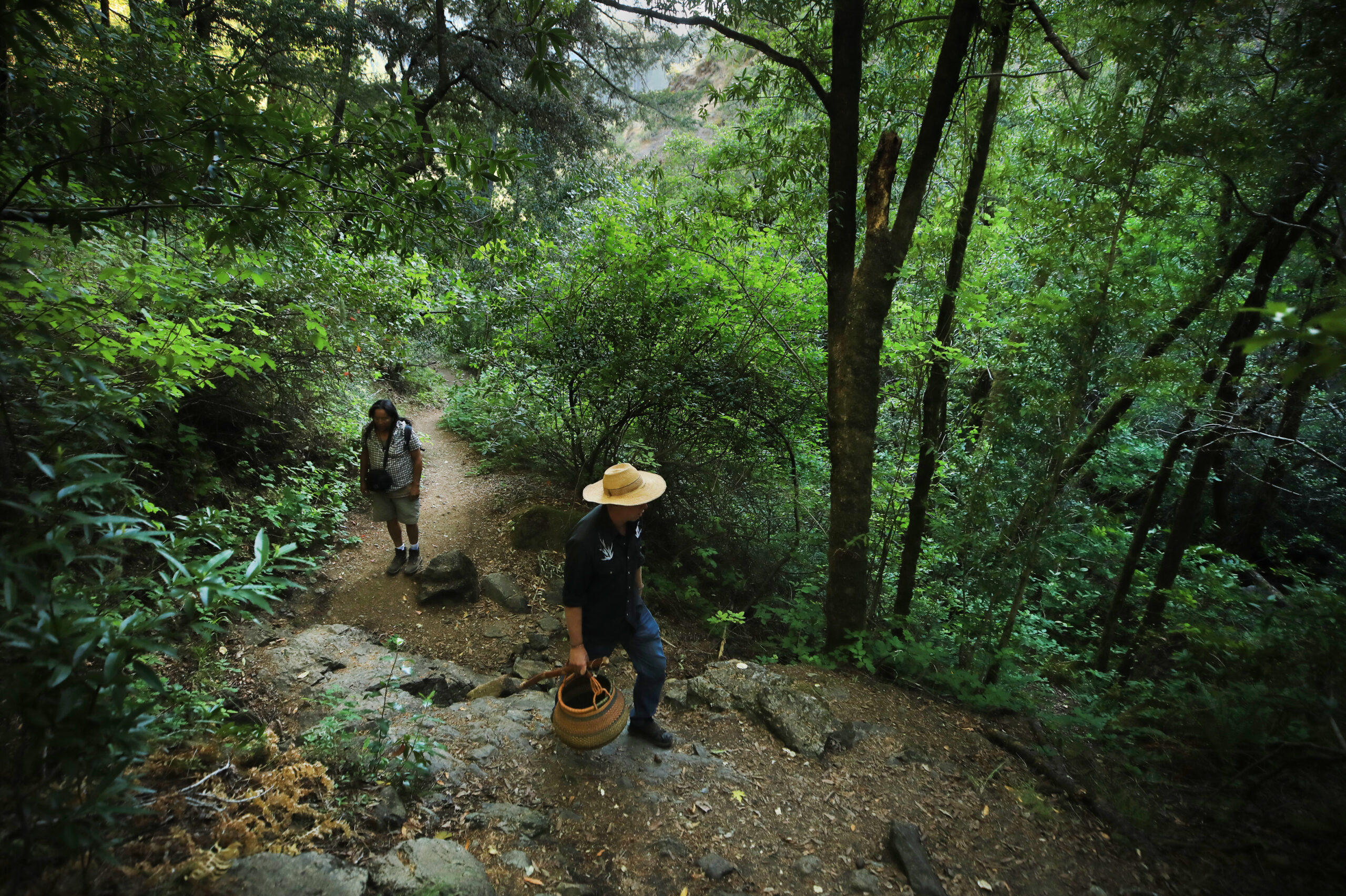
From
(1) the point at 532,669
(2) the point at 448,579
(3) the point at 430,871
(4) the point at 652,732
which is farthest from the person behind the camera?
(2) the point at 448,579

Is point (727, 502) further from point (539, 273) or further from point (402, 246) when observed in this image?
point (402, 246)

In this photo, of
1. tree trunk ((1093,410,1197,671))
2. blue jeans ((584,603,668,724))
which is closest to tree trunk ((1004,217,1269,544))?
tree trunk ((1093,410,1197,671))

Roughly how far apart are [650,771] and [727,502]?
13.0 ft

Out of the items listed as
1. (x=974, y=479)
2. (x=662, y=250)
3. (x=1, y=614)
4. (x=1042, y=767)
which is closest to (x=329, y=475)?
(x=662, y=250)

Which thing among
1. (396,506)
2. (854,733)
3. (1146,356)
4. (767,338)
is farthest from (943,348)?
(396,506)

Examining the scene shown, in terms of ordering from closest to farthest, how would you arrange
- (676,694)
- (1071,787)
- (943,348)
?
(1071,787), (676,694), (943,348)

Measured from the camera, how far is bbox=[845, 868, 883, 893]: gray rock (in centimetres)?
276

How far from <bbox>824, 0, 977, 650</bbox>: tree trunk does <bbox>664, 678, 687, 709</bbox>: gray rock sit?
1.54m

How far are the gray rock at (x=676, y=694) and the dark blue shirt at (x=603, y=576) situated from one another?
1.13 m

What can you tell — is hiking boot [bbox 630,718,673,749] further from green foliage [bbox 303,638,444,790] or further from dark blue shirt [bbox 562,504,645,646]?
green foliage [bbox 303,638,444,790]

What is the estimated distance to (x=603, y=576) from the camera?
11.0 feet

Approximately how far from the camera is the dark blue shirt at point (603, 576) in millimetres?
3219

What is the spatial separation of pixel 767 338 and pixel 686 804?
458cm

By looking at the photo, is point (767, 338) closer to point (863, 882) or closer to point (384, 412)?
point (384, 412)
